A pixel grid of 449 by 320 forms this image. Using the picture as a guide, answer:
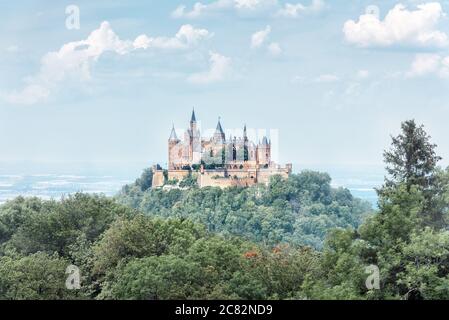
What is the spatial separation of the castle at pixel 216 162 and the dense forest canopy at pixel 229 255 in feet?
6.77

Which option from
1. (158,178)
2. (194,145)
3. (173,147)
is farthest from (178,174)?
(173,147)

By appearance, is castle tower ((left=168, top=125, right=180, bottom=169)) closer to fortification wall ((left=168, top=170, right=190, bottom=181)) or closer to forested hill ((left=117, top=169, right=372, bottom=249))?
fortification wall ((left=168, top=170, right=190, bottom=181))

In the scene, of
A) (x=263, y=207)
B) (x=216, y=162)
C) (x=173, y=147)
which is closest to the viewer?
(x=173, y=147)

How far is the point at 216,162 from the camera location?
23281mm

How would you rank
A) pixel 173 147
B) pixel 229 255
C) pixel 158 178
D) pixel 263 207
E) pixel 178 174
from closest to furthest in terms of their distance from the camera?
pixel 229 255, pixel 173 147, pixel 158 178, pixel 178 174, pixel 263 207

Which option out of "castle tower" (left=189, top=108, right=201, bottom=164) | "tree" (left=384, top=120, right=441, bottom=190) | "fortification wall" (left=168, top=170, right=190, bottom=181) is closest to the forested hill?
"fortification wall" (left=168, top=170, right=190, bottom=181)

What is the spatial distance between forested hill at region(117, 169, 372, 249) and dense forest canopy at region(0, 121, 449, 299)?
940cm

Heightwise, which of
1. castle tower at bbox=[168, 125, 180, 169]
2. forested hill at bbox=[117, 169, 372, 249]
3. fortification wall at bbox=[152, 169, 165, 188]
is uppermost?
castle tower at bbox=[168, 125, 180, 169]

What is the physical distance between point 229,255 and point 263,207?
19362 mm

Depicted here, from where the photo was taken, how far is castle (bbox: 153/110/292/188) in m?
17.8

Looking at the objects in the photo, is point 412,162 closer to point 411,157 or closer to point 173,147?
point 411,157

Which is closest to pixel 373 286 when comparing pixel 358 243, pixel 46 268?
pixel 358 243

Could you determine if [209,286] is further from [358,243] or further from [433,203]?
[433,203]

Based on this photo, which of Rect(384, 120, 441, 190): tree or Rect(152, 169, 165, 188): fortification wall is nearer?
Rect(384, 120, 441, 190): tree
